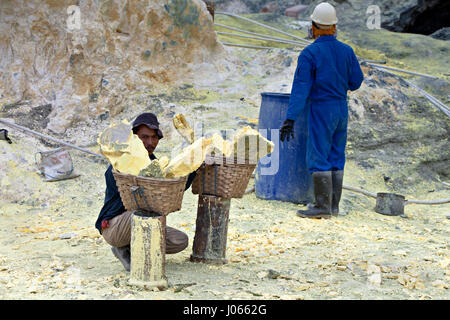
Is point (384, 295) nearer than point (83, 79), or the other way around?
point (384, 295)

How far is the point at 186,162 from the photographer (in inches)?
123

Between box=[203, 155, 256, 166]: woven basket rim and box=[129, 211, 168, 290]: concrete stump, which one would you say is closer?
box=[129, 211, 168, 290]: concrete stump

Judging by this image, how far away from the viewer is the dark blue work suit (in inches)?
204

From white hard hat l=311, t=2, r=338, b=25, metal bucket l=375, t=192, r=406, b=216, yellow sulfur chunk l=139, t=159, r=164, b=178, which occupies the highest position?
white hard hat l=311, t=2, r=338, b=25

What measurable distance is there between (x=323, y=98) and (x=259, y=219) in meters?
1.29

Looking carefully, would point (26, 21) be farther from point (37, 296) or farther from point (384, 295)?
point (384, 295)

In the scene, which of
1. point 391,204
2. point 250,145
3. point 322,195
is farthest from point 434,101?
point 250,145

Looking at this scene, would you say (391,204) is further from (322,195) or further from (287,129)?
(287,129)

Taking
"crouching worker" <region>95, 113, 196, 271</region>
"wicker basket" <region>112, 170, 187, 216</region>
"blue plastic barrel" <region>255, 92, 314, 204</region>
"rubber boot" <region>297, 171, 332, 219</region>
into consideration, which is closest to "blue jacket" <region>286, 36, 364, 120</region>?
"blue plastic barrel" <region>255, 92, 314, 204</region>

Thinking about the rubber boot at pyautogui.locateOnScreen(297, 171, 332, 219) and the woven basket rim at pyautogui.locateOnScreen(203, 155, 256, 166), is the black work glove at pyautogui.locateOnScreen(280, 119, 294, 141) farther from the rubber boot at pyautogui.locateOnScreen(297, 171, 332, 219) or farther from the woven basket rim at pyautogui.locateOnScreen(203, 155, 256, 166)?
the woven basket rim at pyautogui.locateOnScreen(203, 155, 256, 166)

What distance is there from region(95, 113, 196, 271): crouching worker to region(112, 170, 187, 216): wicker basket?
0.30 m

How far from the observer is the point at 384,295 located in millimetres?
3266
